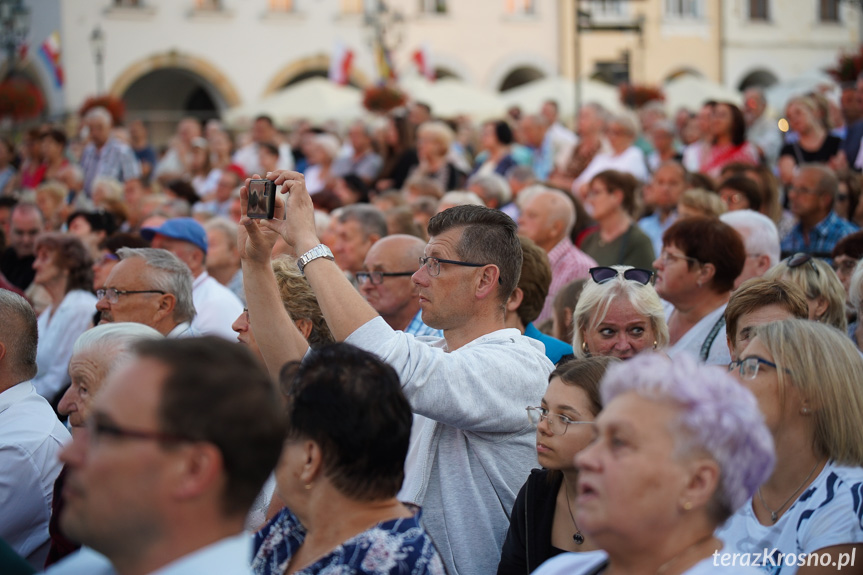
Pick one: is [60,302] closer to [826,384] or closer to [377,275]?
[377,275]

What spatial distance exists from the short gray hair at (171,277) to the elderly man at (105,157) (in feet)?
25.4

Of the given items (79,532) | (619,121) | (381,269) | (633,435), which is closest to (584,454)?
(633,435)

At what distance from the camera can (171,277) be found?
481 centimetres

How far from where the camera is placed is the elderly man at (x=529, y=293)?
178 inches

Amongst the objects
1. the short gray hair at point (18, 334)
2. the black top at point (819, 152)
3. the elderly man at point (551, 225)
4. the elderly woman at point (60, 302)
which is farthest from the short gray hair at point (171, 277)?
the black top at point (819, 152)

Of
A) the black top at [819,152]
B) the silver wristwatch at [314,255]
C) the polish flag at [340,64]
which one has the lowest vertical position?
the black top at [819,152]

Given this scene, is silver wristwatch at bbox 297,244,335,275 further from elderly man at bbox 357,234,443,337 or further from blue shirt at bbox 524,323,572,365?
elderly man at bbox 357,234,443,337

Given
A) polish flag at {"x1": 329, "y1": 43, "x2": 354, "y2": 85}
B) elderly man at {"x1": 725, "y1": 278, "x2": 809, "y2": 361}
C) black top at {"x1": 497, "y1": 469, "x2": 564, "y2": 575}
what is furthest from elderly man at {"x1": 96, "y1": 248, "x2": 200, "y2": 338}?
polish flag at {"x1": 329, "y1": 43, "x2": 354, "y2": 85}

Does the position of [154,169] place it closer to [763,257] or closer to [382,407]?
[763,257]

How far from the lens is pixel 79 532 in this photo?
189cm

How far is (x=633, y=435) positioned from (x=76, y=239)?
5.35 meters

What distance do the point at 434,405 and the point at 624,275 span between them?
1.53 meters

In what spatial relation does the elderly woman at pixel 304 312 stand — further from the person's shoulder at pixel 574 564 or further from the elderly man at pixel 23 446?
the person's shoulder at pixel 574 564

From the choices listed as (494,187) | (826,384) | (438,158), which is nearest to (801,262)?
(826,384)
